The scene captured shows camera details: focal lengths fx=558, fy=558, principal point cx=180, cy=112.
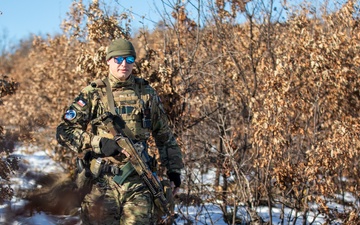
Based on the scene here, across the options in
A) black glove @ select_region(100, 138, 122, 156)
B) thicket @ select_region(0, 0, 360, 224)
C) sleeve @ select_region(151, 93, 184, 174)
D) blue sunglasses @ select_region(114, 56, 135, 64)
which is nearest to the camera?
black glove @ select_region(100, 138, 122, 156)

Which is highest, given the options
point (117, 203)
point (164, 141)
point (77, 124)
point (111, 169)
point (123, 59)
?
point (123, 59)

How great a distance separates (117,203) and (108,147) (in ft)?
1.43

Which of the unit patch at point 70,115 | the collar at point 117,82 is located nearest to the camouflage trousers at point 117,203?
the unit patch at point 70,115

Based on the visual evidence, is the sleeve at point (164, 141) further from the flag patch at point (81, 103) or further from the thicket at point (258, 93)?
the thicket at point (258, 93)

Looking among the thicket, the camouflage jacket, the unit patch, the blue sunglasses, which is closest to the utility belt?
the camouflage jacket

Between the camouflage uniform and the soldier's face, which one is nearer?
the camouflage uniform

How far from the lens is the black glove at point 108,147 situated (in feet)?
12.3

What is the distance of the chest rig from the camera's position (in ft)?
13.1

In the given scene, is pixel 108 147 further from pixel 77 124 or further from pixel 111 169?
pixel 77 124

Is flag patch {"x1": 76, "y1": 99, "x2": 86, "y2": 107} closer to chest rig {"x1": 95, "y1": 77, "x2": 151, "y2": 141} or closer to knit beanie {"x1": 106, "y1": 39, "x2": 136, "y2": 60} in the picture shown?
chest rig {"x1": 95, "y1": 77, "x2": 151, "y2": 141}

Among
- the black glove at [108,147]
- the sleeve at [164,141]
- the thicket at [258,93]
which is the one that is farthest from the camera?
the thicket at [258,93]

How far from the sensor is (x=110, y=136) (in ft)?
12.9

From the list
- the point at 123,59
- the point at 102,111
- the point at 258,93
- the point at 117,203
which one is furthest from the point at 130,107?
the point at 258,93

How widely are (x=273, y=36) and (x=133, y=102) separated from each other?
401cm
